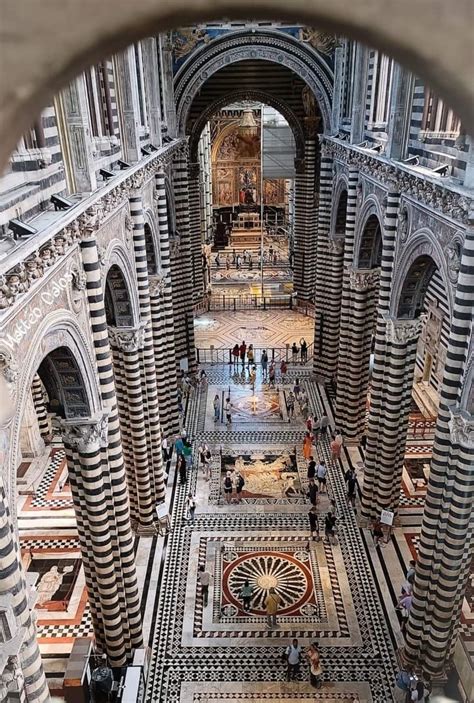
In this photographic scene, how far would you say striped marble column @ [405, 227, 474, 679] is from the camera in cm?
852

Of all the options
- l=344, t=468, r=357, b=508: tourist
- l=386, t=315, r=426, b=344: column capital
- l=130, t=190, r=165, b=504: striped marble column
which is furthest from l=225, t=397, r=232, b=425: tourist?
l=386, t=315, r=426, b=344: column capital

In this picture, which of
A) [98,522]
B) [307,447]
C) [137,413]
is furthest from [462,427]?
[307,447]

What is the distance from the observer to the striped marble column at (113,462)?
336 inches

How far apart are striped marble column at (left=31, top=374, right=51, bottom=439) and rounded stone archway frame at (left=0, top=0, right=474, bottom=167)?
52.0 feet

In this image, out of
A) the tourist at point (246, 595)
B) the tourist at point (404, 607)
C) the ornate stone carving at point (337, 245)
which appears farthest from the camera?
the ornate stone carving at point (337, 245)

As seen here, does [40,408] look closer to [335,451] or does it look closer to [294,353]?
[335,451]

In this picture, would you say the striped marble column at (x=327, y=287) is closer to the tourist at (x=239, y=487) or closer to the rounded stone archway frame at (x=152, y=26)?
the tourist at (x=239, y=487)

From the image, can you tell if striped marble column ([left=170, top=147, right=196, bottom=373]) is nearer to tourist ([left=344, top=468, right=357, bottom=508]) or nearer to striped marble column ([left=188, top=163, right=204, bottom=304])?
striped marble column ([left=188, top=163, right=204, bottom=304])

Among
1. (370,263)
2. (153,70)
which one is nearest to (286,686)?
(370,263)

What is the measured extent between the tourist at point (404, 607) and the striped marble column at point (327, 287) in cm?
1019

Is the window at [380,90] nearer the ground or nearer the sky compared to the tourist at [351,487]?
nearer the sky

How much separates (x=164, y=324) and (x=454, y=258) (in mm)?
9545

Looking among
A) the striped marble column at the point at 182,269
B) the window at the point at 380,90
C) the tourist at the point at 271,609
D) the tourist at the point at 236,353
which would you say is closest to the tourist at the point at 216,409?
the striped marble column at the point at 182,269

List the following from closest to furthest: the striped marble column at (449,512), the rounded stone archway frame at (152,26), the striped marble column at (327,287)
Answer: the rounded stone archway frame at (152,26), the striped marble column at (449,512), the striped marble column at (327,287)
